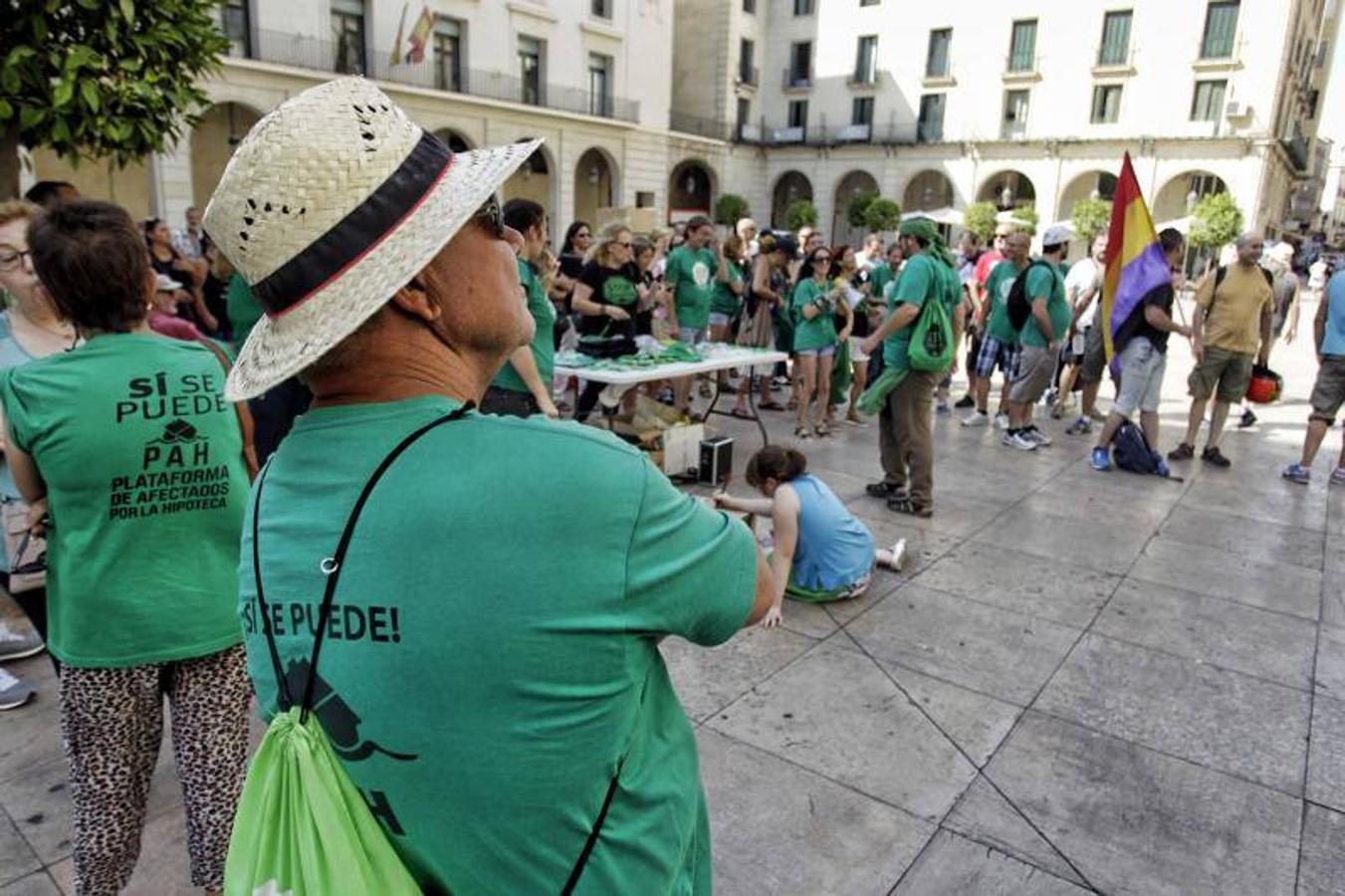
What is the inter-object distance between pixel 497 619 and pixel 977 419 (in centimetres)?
879

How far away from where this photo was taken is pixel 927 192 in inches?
1647

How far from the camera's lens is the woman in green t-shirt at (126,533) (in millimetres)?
1979

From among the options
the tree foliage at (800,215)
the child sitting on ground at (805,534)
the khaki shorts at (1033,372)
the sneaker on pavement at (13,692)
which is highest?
the tree foliage at (800,215)

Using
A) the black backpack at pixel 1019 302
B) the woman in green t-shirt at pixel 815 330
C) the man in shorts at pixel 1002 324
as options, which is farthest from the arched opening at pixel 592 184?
the black backpack at pixel 1019 302

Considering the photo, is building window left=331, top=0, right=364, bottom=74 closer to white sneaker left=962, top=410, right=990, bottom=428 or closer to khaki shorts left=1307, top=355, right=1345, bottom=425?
white sneaker left=962, top=410, right=990, bottom=428

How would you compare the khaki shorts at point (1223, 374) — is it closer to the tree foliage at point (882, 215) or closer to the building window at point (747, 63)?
the tree foliage at point (882, 215)

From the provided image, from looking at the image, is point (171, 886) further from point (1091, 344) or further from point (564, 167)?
point (564, 167)

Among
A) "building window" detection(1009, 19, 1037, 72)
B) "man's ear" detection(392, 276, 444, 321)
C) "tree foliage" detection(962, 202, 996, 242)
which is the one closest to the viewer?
"man's ear" detection(392, 276, 444, 321)

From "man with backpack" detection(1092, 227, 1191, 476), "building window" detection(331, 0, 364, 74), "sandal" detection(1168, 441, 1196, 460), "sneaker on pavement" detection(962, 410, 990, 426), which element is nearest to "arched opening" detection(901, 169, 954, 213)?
"building window" detection(331, 0, 364, 74)

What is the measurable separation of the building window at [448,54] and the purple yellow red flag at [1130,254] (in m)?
23.1

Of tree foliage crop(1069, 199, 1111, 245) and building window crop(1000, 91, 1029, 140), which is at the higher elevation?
building window crop(1000, 91, 1029, 140)

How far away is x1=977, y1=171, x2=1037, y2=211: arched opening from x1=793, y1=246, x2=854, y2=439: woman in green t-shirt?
3407 centimetres

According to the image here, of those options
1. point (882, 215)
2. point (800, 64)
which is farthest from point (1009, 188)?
point (800, 64)

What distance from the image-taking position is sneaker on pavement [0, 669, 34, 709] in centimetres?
349
